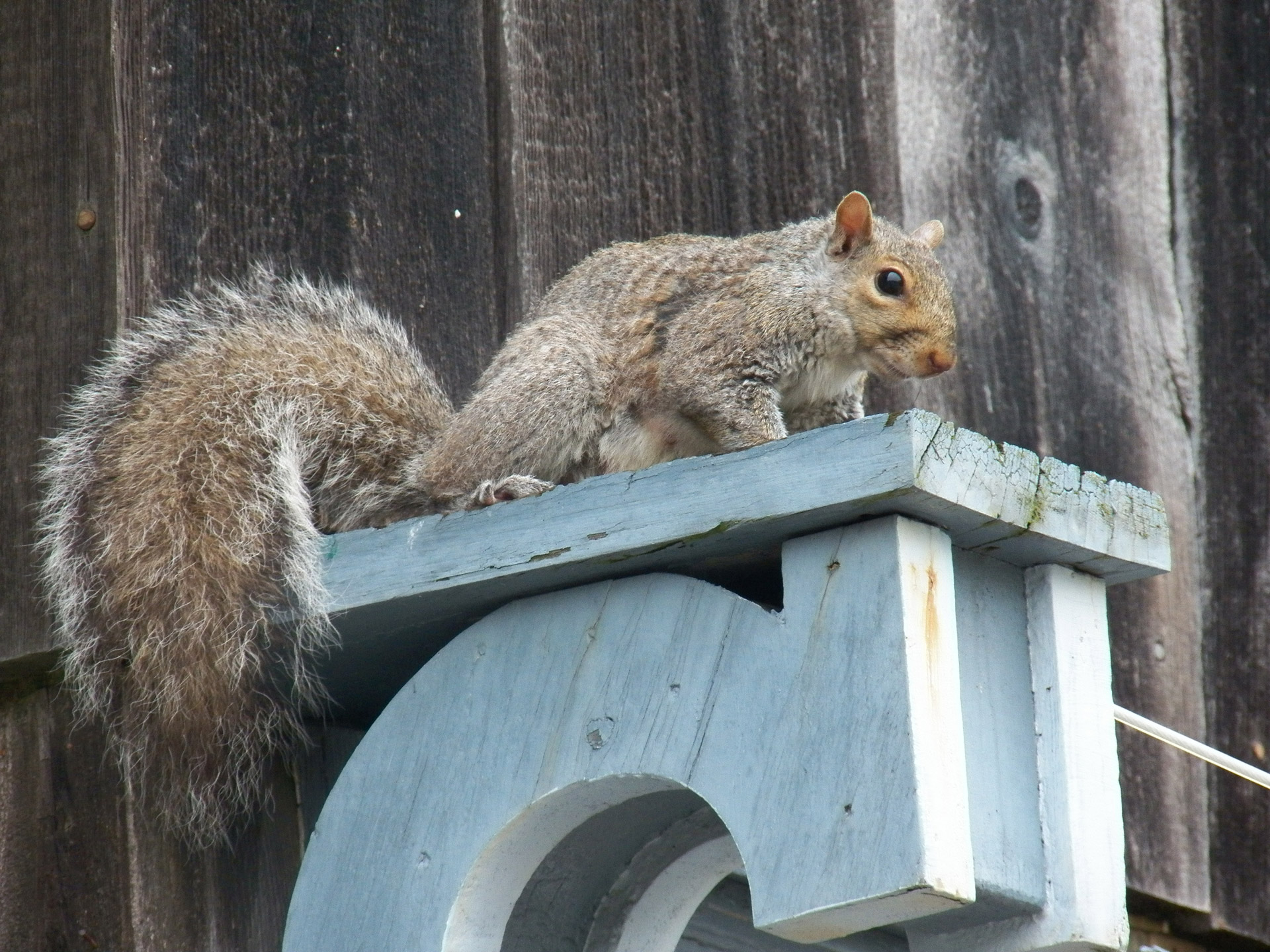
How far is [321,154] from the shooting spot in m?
2.35

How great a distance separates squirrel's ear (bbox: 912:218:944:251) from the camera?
8.54 ft

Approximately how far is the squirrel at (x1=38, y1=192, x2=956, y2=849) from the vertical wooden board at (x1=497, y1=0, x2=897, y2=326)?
3.9 inches

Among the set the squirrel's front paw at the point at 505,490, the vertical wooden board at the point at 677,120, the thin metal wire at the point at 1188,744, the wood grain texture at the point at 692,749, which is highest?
the vertical wooden board at the point at 677,120

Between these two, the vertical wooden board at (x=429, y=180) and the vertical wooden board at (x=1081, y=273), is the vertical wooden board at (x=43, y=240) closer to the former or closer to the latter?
the vertical wooden board at (x=429, y=180)

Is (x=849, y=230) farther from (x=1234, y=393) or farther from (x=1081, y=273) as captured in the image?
(x=1234, y=393)

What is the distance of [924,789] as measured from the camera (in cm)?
152

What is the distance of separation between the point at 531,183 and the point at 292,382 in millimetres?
507

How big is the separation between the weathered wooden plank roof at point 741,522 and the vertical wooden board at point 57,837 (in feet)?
1.11

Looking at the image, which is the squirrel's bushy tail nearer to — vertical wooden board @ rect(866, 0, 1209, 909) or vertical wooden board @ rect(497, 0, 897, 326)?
vertical wooden board @ rect(497, 0, 897, 326)

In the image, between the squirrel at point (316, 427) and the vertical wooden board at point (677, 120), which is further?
the vertical wooden board at point (677, 120)

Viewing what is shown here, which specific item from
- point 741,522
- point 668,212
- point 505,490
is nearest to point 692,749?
point 741,522

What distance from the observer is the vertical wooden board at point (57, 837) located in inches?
77.9

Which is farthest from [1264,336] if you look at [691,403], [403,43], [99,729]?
[99,729]

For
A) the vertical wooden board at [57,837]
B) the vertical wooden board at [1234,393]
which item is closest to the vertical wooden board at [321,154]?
the vertical wooden board at [57,837]
